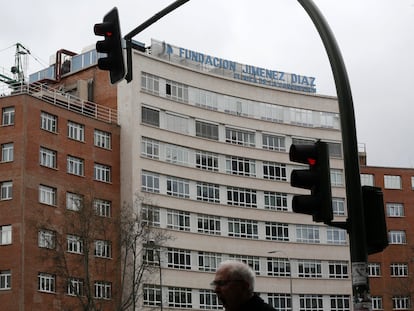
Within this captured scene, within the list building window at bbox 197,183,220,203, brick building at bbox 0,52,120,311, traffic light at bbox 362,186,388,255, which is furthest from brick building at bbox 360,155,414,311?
traffic light at bbox 362,186,388,255

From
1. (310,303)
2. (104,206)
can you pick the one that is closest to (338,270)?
(310,303)

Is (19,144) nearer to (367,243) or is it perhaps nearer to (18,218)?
(18,218)

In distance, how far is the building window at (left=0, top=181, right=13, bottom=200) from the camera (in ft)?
190

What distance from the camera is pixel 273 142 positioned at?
250 feet

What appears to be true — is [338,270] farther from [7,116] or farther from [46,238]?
[7,116]

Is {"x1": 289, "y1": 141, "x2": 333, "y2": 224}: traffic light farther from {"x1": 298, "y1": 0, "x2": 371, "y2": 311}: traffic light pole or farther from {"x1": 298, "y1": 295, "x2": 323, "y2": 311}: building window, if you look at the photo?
{"x1": 298, "y1": 295, "x2": 323, "y2": 311}: building window

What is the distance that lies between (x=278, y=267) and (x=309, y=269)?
3.33m

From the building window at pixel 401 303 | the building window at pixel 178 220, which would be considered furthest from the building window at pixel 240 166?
the building window at pixel 401 303

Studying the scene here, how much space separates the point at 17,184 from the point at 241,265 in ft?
177

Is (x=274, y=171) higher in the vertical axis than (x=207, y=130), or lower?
lower

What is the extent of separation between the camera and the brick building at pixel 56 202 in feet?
181

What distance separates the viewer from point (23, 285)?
5509 centimetres

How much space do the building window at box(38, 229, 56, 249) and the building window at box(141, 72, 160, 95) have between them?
16254 millimetres

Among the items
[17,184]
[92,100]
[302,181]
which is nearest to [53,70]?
[92,100]
